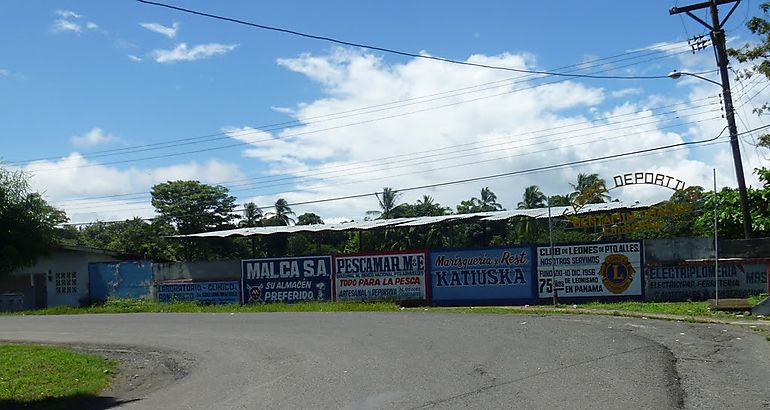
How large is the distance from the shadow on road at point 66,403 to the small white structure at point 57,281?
29106 millimetres

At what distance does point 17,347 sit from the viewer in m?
17.3

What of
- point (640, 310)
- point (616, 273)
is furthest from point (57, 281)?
point (640, 310)

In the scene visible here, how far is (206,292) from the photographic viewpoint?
109 ft

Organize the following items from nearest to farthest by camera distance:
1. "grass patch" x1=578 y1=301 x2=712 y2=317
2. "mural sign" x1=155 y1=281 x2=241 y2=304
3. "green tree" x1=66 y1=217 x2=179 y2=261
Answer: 1. "grass patch" x1=578 y1=301 x2=712 y2=317
2. "mural sign" x1=155 y1=281 x2=241 y2=304
3. "green tree" x1=66 y1=217 x2=179 y2=261

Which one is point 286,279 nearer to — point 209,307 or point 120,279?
point 209,307

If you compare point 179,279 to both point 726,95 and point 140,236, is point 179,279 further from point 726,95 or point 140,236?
point 140,236

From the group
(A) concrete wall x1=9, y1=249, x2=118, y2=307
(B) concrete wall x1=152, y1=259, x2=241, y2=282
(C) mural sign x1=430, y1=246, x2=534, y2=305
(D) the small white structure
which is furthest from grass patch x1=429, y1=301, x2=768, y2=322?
(D) the small white structure

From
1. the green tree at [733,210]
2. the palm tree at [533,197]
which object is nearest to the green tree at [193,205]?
the palm tree at [533,197]

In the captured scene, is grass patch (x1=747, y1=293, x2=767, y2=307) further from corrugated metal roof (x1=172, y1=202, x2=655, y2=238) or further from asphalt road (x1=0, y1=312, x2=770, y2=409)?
corrugated metal roof (x1=172, y1=202, x2=655, y2=238)

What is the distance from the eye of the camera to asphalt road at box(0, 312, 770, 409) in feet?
30.1

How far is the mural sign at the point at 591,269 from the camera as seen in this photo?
2552 centimetres

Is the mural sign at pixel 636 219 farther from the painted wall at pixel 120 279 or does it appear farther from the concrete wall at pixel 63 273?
the concrete wall at pixel 63 273

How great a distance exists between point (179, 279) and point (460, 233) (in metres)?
34.6

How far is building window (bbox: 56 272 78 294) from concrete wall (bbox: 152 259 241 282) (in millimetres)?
8441
